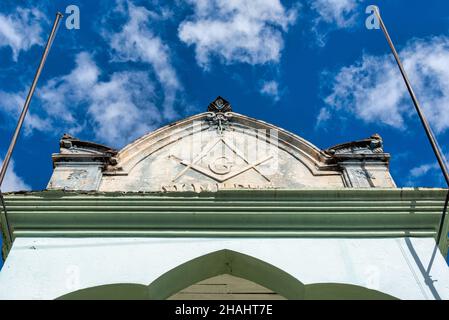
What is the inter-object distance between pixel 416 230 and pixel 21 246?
5359mm

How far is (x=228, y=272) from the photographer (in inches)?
282

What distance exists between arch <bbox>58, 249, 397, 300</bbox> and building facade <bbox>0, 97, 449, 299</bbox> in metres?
0.02

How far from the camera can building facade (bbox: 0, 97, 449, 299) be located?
6551 millimetres

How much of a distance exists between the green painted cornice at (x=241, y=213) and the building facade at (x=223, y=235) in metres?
0.01

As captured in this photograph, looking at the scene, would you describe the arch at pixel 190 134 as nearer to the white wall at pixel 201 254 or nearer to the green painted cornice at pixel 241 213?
the green painted cornice at pixel 241 213

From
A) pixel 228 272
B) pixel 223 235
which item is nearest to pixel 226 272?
pixel 228 272

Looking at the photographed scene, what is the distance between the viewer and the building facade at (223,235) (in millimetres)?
6551

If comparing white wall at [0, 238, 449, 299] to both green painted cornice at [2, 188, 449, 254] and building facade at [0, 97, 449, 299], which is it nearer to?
building facade at [0, 97, 449, 299]

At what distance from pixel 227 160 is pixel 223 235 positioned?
235cm

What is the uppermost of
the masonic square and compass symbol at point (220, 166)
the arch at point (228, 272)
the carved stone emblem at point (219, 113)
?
the carved stone emblem at point (219, 113)

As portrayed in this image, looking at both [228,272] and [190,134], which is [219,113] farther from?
[228,272]

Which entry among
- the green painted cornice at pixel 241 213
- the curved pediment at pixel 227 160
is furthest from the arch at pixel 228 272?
the curved pediment at pixel 227 160
